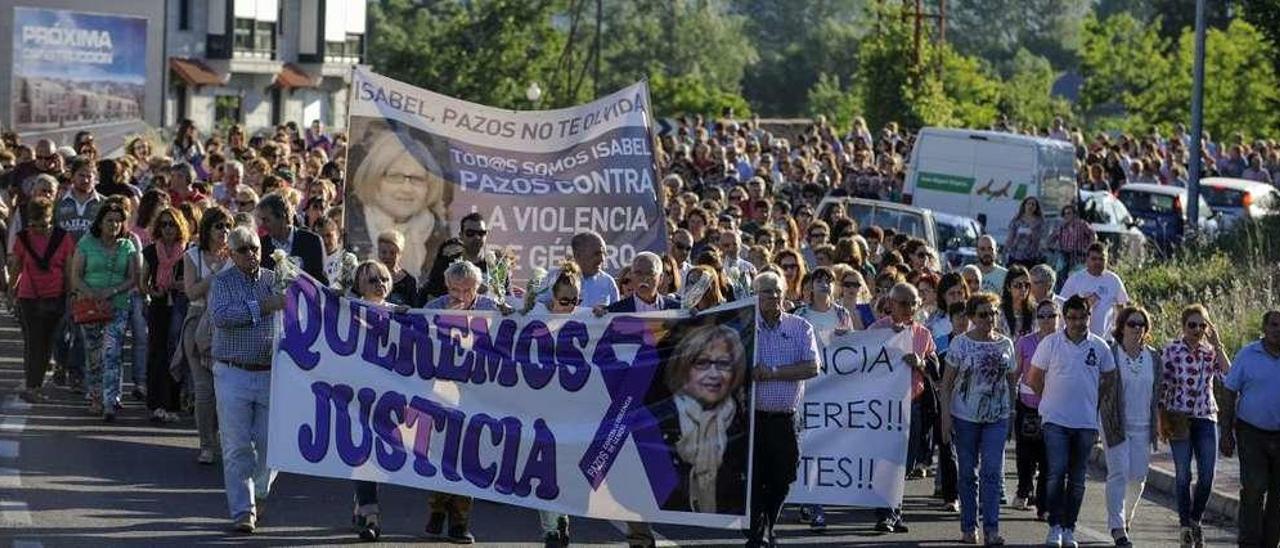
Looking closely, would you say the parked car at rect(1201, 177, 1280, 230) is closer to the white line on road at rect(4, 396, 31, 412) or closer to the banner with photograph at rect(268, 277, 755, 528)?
the white line on road at rect(4, 396, 31, 412)

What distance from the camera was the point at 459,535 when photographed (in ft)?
44.3

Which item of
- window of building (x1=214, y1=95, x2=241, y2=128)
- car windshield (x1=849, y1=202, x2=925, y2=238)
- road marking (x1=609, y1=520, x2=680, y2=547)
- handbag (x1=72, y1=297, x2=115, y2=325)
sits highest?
window of building (x1=214, y1=95, x2=241, y2=128)

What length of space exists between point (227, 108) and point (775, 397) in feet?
221

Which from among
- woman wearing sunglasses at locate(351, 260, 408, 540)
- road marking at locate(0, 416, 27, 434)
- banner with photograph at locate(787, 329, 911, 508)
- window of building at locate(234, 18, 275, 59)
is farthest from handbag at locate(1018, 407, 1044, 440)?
window of building at locate(234, 18, 275, 59)

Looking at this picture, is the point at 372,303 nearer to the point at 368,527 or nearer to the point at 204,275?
the point at 368,527

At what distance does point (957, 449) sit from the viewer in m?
14.7

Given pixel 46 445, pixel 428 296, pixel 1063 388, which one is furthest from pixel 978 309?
pixel 46 445

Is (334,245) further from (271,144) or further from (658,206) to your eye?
(271,144)

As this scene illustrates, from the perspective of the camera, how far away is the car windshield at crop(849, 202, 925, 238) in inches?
1107

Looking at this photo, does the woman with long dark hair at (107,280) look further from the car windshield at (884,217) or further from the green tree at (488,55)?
the green tree at (488,55)

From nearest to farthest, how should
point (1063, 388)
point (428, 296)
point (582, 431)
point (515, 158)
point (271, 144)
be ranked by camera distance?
point (582, 431) < point (1063, 388) < point (428, 296) < point (515, 158) < point (271, 144)

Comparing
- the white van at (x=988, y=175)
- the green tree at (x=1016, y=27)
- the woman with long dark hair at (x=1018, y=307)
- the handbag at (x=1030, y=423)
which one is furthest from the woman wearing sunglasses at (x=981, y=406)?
the green tree at (x=1016, y=27)

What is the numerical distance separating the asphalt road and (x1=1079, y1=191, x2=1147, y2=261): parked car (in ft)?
47.6

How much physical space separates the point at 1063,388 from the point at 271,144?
15389mm
